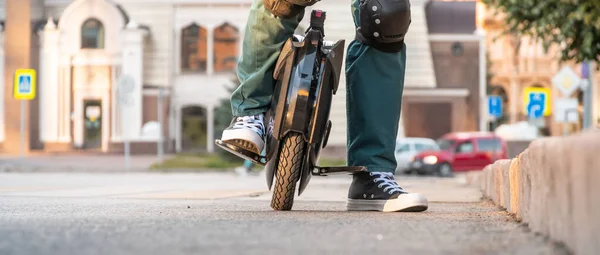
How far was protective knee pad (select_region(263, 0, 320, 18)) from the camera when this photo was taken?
225 inches

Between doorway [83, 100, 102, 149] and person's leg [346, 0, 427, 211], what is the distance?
147ft

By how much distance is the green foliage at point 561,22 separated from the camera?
61.9 feet

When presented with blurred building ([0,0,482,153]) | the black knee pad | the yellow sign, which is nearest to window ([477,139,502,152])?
the yellow sign

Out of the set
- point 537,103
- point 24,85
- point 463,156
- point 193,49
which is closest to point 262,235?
point 537,103

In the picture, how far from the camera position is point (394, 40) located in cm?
608

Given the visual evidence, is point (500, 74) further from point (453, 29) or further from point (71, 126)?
point (71, 126)

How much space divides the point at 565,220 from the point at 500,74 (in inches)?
2785

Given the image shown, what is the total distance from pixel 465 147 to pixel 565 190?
1464 inches

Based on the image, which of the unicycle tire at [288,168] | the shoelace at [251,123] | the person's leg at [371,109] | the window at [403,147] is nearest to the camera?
the unicycle tire at [288,168]

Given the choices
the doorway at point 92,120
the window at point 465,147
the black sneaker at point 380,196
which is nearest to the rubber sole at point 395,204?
the black sneaker at point 380,196

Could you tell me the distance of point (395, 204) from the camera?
570 centimetres

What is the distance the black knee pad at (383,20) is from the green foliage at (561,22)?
1290 cm

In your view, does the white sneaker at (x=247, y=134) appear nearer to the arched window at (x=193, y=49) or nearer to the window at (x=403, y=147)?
the window at (x=403, y=147)

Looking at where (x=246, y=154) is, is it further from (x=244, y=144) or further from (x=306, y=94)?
(x=306, y=94)
